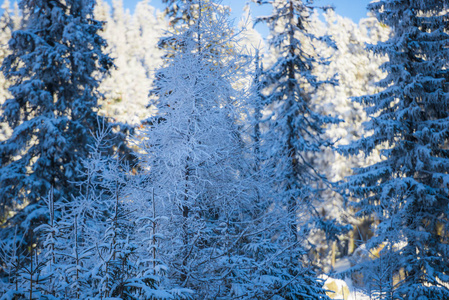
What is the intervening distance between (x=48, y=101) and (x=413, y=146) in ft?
44.1

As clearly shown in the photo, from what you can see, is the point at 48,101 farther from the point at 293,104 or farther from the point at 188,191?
the point at 293,104

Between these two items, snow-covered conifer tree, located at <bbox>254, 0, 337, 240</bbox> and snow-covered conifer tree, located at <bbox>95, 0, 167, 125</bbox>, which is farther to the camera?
snow-covered conifer tree, located at <bbox>95, 0, 167, 125</bbox>

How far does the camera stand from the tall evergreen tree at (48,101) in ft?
32.7

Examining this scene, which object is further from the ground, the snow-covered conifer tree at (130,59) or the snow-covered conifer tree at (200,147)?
the snow-covered conifer tree at (130,59)

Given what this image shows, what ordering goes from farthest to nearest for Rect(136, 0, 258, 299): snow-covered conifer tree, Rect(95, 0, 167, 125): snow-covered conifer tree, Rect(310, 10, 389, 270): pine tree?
1. Rect(310, 10, 389, 270): pine tree
2. Rect(95, 0, 167, 125): snow-covered conifer tree
3. Rect(136, 0, 258, 299): snow-covered conifer tree

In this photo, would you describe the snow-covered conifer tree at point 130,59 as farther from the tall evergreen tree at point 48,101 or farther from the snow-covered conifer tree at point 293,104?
the snow-covered conifer tree at point 293,104

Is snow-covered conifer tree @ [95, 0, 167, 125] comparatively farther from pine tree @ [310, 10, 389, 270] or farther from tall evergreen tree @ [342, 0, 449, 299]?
pine tree @ [310, 10, 389, 270]

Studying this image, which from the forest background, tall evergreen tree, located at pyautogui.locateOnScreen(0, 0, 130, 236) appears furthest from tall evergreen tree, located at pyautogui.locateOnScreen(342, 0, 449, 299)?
tall evergreen tree, located at pyautogui.locateOnScreen(0, 0, 130, 236)

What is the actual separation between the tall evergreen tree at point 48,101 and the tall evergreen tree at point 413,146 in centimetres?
959

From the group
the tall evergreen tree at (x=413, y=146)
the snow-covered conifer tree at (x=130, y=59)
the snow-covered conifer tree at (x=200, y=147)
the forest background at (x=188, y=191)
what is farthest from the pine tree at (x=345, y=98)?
the snow-covered conifer tree at (x=200, y=147)

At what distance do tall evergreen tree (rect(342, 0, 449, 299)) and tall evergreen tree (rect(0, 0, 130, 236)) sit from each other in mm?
9587

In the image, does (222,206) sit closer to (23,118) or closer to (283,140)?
(283,140)

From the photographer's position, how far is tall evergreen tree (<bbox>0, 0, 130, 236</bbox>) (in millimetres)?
9961

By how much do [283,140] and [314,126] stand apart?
68.4 inches
